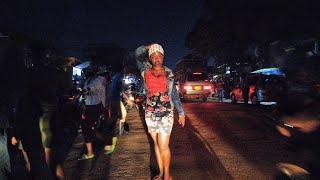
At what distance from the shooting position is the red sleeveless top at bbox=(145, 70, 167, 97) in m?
5.98

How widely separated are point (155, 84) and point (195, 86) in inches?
830

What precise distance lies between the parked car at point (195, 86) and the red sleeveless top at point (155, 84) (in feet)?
68.7

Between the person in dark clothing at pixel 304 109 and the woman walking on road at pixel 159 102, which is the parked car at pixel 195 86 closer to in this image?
the person in dark clothing at pixel 304 109

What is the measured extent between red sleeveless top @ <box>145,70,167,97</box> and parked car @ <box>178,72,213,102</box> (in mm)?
20928

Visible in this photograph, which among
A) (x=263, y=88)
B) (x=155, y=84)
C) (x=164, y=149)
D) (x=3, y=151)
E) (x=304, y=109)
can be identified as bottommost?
(x=164, y=149)

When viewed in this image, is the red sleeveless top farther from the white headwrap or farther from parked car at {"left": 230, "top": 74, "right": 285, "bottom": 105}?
parked car at {"left": 230, "top": 74, "right": 285, "bottom": 105}

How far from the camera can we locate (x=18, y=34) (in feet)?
48.6

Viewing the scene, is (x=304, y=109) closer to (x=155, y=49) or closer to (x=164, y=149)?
(x=164, y=149)

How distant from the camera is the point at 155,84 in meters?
5.98

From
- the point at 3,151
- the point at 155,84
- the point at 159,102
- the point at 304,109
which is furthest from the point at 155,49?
the point at 3,151

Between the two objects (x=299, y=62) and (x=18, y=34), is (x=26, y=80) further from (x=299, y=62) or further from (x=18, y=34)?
(x=18, y=34)

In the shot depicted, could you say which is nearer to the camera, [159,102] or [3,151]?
[3,151]

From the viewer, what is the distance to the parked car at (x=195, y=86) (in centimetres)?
2688

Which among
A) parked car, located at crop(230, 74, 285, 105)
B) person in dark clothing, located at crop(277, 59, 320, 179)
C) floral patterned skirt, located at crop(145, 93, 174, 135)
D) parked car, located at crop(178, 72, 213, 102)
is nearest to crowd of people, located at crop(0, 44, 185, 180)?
floral patterned skirt, located at crop(145, 93, 174, 135)
